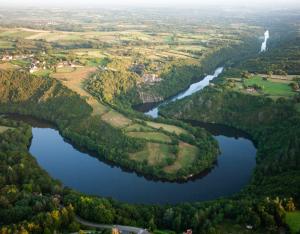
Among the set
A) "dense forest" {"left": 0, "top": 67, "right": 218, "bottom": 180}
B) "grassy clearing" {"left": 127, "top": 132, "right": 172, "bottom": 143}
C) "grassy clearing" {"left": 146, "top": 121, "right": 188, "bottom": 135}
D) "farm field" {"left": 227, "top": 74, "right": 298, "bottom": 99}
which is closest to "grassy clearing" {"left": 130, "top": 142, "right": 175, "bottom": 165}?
"dense forest" {"left": 0, "top": 67, "right": 218, "bottom": 180}

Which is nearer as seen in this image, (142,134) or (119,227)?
(119,227)

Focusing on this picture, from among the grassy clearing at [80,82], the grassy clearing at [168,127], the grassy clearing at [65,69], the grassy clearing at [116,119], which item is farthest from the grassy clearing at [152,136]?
the grassy clearing at [65,69]

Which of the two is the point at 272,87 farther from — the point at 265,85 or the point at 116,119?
the point at 116,119

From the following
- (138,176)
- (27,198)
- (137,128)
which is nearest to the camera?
(27,198)

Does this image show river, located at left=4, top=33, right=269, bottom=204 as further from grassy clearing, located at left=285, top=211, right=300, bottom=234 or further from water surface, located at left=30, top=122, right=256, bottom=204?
grassy clearing, located at left=285, top=211, right=300, bottom=234

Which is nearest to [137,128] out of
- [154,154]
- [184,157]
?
[154,154]

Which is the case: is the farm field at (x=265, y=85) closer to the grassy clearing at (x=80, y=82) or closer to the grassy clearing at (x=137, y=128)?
the grassy clearing at (x=137, y=128)

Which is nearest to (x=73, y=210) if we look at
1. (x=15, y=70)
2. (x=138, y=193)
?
(x=138, y=193)
